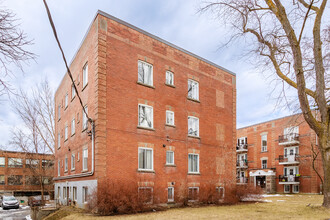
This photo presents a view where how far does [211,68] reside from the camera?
27.2 metres

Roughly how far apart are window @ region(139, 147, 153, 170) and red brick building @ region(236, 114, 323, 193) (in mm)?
23498

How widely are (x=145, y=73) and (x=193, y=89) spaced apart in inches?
213

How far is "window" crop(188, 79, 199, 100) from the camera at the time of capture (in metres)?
24.9

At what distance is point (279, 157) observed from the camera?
43656 millimetres

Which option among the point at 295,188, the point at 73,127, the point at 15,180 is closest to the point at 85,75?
the point at 73,127

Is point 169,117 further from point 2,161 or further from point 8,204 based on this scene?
point 2,161

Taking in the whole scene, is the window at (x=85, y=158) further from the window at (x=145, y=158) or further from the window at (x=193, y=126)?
the window at (x=193, y=126)

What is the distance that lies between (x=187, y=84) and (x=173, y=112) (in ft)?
9.95

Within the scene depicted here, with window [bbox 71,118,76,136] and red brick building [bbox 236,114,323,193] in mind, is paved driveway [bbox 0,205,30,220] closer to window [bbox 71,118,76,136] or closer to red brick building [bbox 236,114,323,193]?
window [bbox 71,118,76,136]

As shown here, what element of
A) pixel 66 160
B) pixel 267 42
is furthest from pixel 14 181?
pixel 267 42

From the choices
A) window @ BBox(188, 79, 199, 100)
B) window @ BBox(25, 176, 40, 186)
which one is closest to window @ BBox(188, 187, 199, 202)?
window @ BBox(188, 79, 199, 100)

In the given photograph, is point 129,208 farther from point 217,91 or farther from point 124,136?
point 217,91

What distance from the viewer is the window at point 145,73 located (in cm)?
2134

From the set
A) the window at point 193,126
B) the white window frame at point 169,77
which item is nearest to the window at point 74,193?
the window at point 193,126
